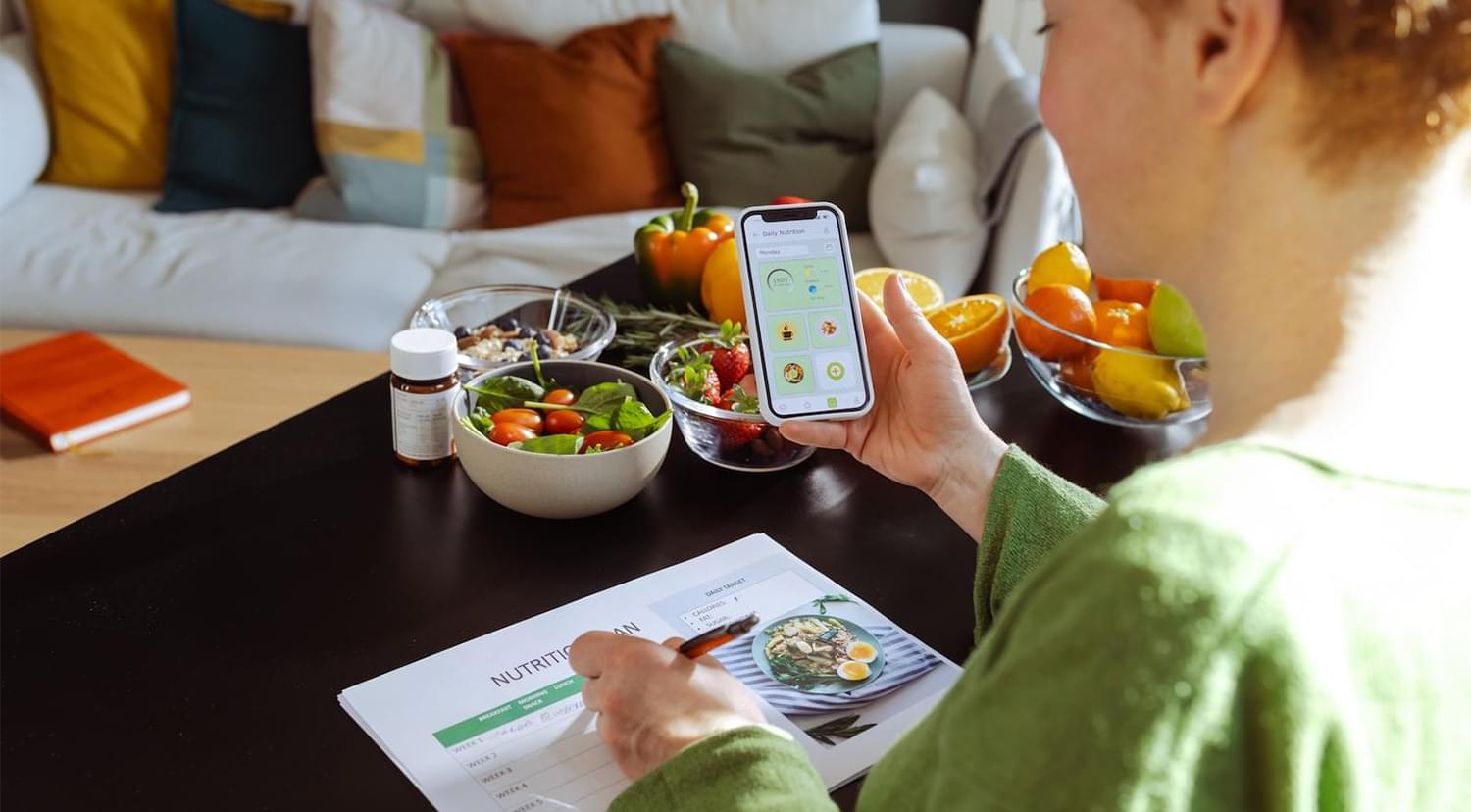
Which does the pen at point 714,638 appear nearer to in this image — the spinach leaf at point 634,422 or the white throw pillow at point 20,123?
the spinach leaf at point 634,422

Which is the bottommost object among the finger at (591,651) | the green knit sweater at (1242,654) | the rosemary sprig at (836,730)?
the rosemary sprig at (836,730)

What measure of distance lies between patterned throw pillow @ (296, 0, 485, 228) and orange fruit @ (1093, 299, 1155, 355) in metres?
2.08

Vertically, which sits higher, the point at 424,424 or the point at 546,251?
the point at 424,424

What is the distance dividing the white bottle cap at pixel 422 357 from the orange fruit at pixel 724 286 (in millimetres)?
377

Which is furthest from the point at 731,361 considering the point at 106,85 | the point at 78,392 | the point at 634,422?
the point at 106,85

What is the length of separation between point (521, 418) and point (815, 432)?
0.26 meters

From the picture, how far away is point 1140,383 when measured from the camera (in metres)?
1.29

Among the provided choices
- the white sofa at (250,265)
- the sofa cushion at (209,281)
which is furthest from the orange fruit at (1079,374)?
the sofa cushion at (209,281)

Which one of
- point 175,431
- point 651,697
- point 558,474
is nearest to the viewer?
point 651,697

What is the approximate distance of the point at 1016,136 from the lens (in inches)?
106

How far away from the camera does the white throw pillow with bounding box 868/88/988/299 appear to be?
9.04 feet

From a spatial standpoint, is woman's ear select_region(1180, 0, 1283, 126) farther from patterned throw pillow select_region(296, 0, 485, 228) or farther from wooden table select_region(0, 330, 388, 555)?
patterned throw pillow select_region(296, 0, 485, 228)

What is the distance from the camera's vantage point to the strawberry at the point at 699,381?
1.22 meters

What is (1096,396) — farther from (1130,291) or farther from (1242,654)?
(1242,654)
